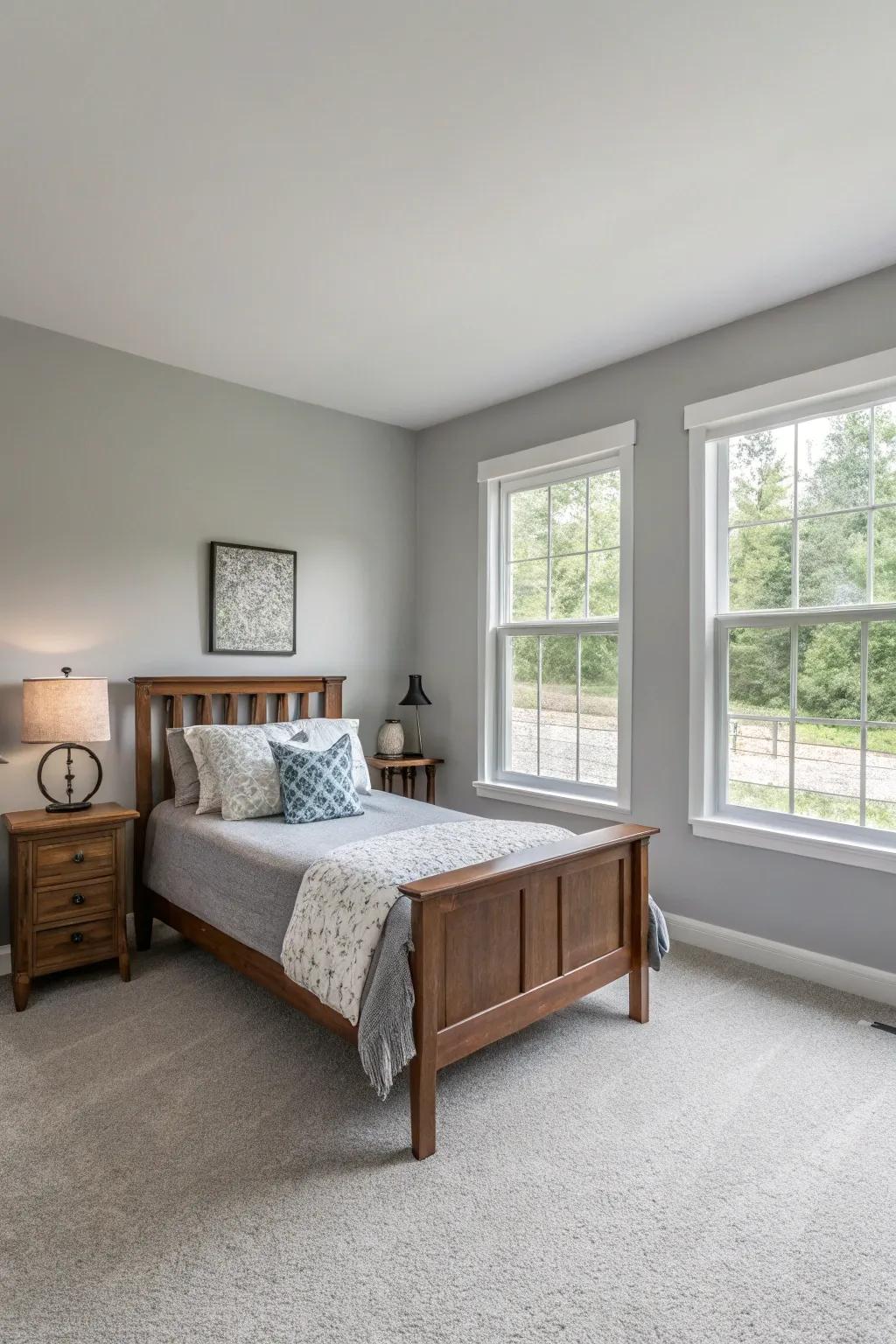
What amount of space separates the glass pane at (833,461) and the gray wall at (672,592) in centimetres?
25

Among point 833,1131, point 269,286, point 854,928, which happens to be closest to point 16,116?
point 269,286

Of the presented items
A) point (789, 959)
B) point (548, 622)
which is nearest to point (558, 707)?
point (548, 622)

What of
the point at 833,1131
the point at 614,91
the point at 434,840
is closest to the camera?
the point at 614,91

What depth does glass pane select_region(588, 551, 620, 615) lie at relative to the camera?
12.6 feet

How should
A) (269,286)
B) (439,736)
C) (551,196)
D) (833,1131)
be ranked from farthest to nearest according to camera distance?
(439,736) → (269,286) → (551,196) → (833,1131)

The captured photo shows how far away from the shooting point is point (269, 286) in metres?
2.97

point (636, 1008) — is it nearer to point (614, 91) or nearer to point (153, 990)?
point (153, 990)

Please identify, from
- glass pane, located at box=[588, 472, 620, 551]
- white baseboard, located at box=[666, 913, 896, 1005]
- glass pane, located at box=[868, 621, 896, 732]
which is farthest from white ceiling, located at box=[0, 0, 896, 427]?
white baseboard, located at box=[666, 913, 896, 1005]

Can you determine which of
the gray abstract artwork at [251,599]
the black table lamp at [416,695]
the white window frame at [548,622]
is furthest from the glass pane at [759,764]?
the gray abstract artwork at [251,599]

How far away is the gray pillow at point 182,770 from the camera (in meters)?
3.48

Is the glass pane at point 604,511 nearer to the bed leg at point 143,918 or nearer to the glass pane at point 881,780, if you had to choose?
the glass pane at point 881,780

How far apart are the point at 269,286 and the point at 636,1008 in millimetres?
3090

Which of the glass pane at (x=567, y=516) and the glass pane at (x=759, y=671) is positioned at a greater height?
the glass pane at (x=567, y=516)

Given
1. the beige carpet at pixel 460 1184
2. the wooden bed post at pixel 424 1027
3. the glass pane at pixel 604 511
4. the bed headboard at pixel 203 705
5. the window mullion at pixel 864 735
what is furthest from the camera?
the glass pane at pixel 604 511
